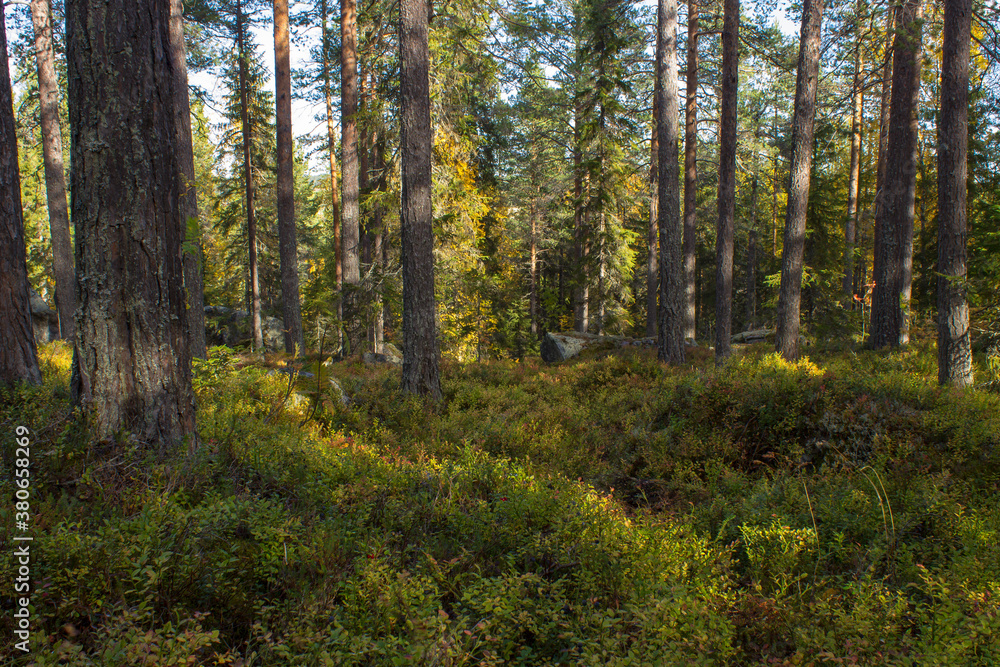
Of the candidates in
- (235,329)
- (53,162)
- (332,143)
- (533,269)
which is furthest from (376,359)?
(533,269)

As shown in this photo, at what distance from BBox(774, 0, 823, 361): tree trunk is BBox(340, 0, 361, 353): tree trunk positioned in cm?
1041

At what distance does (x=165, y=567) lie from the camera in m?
2.90

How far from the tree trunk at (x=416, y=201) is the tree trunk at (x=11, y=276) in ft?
16.7

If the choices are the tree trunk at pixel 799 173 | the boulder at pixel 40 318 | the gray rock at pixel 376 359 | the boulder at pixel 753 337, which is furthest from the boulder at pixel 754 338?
the boulder at pixel 40 318

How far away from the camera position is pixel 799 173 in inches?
456

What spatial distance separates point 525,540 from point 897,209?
48.8 ft

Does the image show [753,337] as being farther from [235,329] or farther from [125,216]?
[235,329]

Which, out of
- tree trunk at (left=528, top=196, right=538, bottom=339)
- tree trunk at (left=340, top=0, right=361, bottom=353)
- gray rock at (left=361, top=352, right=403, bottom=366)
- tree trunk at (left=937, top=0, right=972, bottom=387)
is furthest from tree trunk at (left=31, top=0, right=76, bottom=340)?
tree trunk at (left=528, top=196, right=538, bottom=339)

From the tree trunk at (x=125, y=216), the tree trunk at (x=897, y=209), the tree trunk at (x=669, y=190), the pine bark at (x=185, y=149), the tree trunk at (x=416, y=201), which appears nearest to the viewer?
the tree trunk at (x=125, y=216)

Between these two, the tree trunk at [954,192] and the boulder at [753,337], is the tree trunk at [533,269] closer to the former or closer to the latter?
the boulder at [753,337]

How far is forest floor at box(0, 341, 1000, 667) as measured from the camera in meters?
2.83

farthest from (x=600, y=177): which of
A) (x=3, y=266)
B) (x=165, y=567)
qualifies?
(x=165, y=567)

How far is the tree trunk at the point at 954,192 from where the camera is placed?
8.23m

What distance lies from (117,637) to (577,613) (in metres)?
2.50
